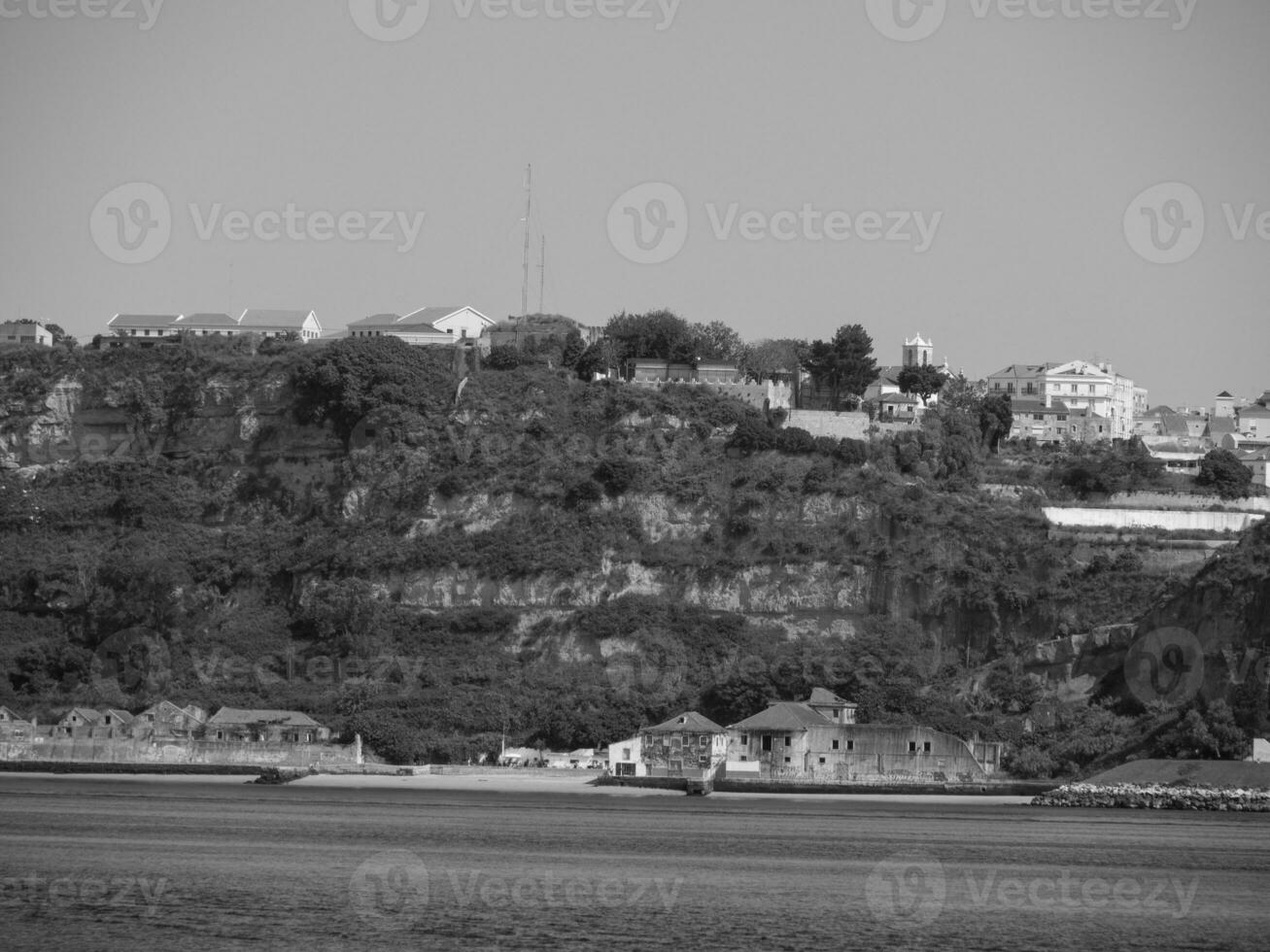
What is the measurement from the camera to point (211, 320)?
122125mm

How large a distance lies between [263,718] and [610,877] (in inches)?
1525

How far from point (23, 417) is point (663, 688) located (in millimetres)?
41135

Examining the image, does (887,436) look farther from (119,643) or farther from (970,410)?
(119,643)

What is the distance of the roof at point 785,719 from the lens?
A: 83.5 meters

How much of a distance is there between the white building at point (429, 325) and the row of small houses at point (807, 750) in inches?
1485

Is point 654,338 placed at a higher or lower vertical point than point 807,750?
higher

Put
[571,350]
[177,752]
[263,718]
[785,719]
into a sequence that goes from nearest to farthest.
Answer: [785,719], [263,718], [177,752], [571,350]

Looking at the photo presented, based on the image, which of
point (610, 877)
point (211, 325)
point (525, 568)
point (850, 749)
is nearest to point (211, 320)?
point (211, 325)

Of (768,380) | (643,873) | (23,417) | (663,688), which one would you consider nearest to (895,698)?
(663,688)

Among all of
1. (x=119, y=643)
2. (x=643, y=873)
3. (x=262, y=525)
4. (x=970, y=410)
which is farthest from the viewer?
(x=970, y=410)

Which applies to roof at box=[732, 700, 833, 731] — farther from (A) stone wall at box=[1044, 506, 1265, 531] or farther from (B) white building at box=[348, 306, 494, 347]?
(B) white building at box=[348, 306, 494, 347]

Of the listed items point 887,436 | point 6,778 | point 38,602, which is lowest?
point 6,778

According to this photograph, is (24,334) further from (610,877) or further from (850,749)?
(610,877)

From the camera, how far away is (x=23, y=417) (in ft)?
369
